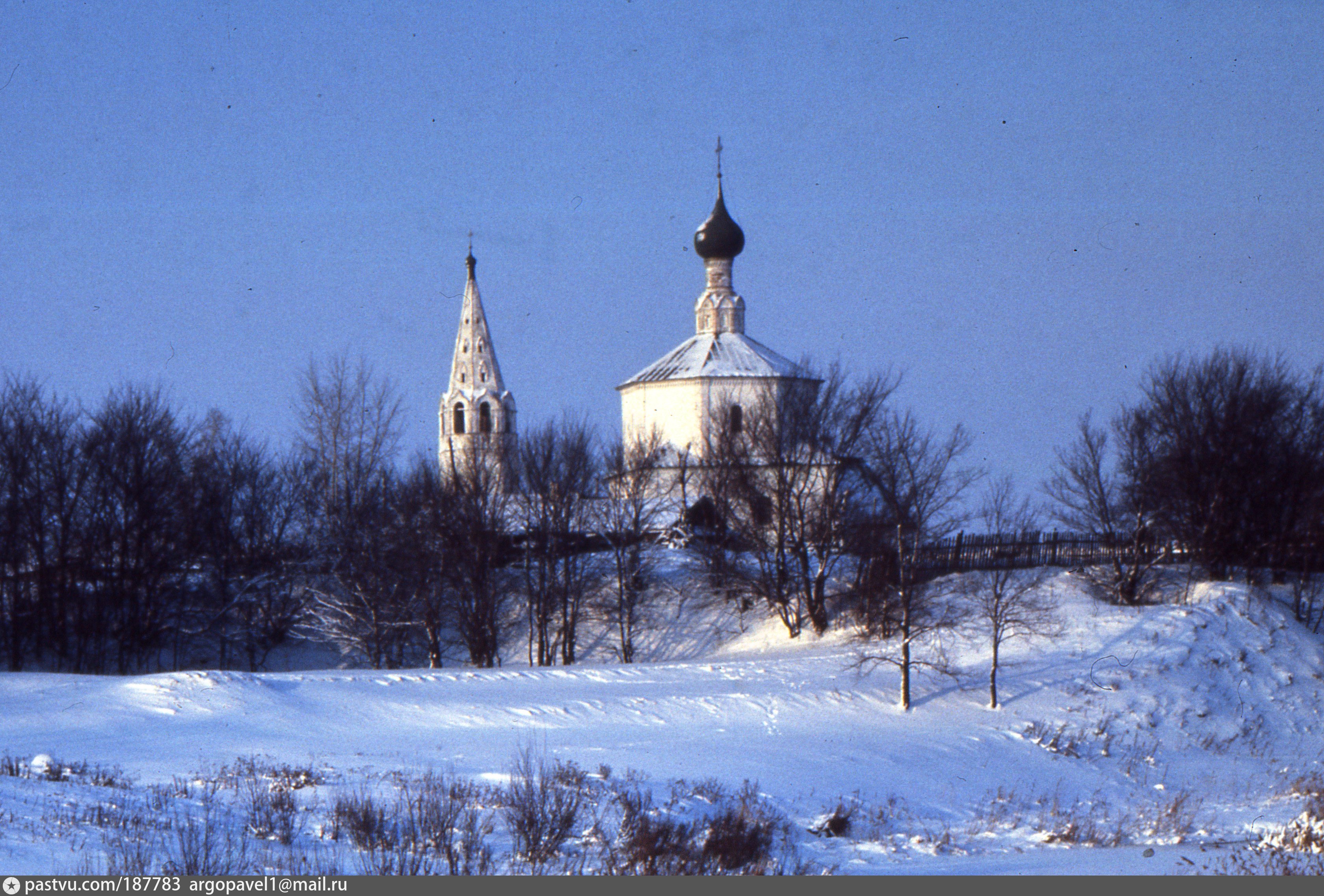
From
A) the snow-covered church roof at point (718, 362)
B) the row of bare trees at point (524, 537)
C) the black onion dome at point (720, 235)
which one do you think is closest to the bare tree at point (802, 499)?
the row of bare trees at point (524, 537)

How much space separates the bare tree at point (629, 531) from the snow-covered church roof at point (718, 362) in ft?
26.6

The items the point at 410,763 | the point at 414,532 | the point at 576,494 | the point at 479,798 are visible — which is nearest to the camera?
the point at 479,798

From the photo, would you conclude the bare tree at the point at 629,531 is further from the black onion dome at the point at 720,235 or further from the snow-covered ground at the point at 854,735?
the black onion dome at the point at 720,235

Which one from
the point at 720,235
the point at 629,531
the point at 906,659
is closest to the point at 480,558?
the point at 629,531

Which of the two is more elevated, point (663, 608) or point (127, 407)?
point (127, 407)

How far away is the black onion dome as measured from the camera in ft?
163

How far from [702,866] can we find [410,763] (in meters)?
6.61

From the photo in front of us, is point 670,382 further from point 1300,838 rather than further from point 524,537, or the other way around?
point 1300,838

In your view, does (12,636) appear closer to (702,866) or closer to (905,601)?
(905,601)

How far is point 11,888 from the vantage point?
23.1 feet

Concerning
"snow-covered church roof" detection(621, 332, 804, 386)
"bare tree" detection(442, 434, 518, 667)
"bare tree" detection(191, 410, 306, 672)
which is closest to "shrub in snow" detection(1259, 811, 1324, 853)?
"bare tree" detection(442, 434, 518, 667)

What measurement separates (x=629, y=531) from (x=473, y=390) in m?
14.1

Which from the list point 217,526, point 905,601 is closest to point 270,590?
point 217,526

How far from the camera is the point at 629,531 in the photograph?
35.0 meters
